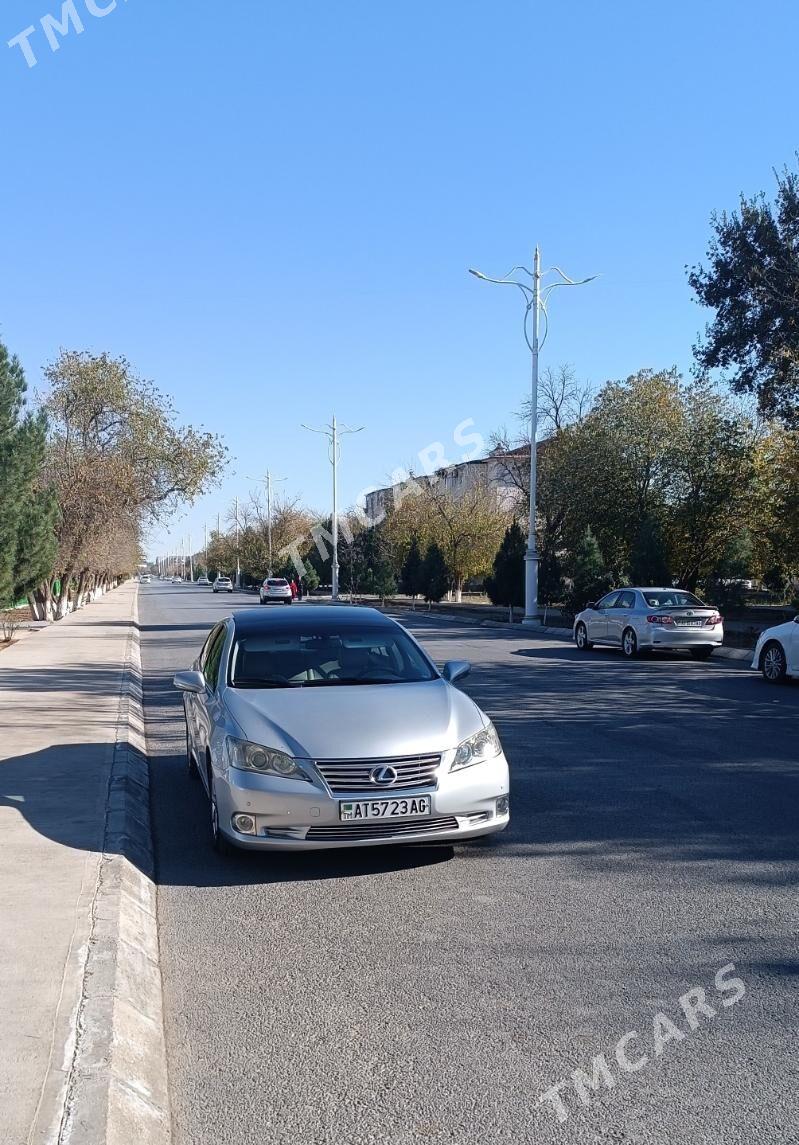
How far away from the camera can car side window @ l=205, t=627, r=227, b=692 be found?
7826 mm

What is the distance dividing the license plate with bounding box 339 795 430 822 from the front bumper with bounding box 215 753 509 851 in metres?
0.03

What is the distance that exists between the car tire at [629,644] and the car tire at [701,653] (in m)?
1.27

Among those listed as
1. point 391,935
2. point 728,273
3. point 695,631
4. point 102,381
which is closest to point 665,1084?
point 391,935

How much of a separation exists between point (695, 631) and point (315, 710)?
15.8 metres

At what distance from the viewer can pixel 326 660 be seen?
301 inches

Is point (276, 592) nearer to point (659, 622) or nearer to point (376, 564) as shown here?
point (376, 564)

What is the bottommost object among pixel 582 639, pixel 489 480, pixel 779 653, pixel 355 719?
pixel 582 639

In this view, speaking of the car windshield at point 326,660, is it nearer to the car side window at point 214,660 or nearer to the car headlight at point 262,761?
the car side window at point 214,660

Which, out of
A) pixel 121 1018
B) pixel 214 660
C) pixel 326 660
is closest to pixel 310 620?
pixel 326 660

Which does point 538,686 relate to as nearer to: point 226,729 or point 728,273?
point 226,729

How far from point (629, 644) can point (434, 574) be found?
115ft

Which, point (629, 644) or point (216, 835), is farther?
point (629, 644)

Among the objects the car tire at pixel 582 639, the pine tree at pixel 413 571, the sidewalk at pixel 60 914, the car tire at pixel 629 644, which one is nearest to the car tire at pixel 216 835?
the sidewalk at pixel 60 914

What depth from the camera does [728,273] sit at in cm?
3069
